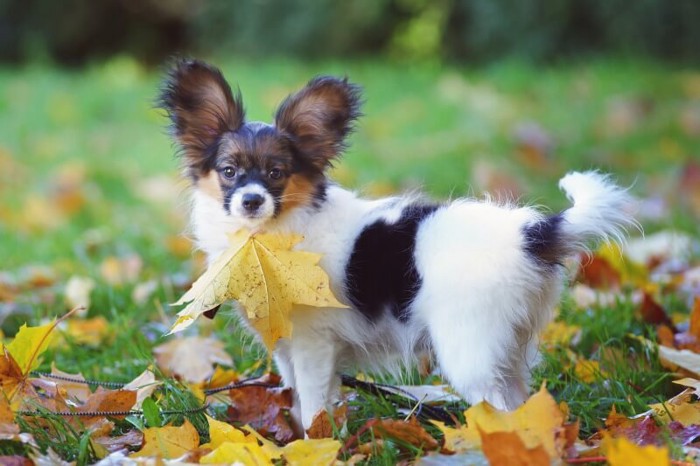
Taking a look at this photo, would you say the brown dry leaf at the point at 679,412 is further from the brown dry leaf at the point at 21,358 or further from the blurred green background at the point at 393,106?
the blurred green background at the point at 393,106

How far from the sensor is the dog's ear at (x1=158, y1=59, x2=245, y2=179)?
2893mm

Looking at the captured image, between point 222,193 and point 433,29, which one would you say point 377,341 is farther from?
point 433,29

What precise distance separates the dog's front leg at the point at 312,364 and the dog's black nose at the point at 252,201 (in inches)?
14.9

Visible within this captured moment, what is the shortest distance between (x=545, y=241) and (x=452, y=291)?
29cm

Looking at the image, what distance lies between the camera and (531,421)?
7.34 ft

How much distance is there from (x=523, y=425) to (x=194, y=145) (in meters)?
1.39

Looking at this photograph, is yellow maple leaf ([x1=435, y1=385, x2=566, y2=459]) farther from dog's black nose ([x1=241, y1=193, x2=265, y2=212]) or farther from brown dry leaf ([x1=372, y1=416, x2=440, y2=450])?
dog's black nose ([x1=241, y1=193, x2=265, y2=212])

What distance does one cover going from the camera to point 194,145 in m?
2.97

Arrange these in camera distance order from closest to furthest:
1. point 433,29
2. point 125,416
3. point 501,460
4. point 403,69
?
point 501,460, point 125,416, point 403,69, point 433,29

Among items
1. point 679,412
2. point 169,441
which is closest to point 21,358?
point 169,441

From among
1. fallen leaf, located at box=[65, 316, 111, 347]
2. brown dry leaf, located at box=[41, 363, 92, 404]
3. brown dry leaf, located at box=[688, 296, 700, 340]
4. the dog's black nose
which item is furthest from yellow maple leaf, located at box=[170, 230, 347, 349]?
brown dry leaf, located at box=[688, 296, 700, 340]

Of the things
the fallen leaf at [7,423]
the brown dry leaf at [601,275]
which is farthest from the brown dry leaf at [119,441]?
the brown dry leaf at [601,275]

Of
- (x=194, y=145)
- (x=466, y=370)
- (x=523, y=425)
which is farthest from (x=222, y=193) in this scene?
(x=523, y=425)

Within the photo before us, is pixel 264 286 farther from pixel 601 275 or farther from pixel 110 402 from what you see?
pixel 601 275
